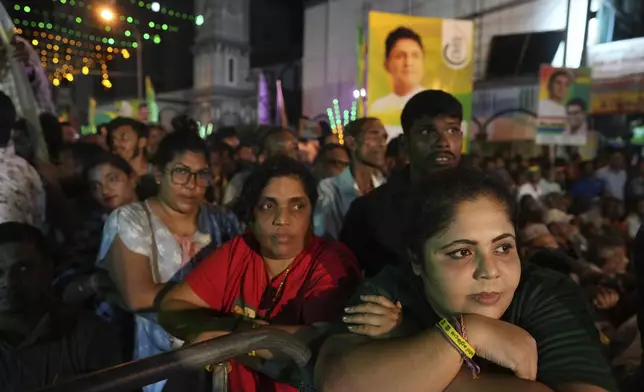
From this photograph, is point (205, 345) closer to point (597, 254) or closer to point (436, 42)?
point (597, 254)

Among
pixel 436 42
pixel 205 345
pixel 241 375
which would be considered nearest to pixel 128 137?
pixel 436 42

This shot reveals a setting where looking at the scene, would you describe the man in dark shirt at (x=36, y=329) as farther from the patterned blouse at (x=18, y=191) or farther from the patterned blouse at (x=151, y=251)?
the patterned blouse at (x=18, y=191)

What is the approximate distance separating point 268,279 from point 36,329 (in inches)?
36.1

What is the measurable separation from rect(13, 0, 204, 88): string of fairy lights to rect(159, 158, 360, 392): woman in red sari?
15.5m

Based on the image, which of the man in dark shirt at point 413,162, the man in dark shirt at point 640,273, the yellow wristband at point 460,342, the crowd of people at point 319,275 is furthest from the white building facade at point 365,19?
the yellow wristband at point 460,342

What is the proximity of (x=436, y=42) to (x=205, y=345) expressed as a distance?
4.51 metres

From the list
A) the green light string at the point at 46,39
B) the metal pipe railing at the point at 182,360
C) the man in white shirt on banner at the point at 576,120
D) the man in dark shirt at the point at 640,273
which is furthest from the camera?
the green light string at the point at 46,39

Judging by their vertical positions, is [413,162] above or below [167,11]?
below

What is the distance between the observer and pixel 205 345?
121 cm

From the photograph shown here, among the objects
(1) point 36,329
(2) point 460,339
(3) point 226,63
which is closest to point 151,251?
(1) point 36,329

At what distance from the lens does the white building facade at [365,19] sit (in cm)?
1691

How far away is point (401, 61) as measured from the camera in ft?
15.8

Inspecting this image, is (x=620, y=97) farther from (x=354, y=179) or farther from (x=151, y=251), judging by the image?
(x=151, y=251)

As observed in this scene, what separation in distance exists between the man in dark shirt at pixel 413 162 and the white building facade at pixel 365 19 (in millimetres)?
13370
